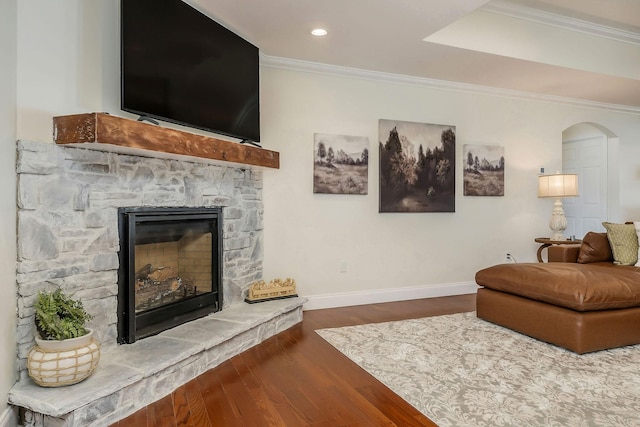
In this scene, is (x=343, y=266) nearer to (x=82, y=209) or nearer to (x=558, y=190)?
(x=82, y=209)

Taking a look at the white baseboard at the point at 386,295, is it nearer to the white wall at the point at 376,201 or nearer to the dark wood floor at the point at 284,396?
the white wall at the point at 376,201

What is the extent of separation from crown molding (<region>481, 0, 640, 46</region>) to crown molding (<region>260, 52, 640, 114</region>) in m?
0.95

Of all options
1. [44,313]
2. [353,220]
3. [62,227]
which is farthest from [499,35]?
[44,313]

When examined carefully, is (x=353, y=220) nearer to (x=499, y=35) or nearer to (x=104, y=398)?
(x=499, y=35)

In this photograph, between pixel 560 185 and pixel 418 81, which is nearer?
pixel 418 81

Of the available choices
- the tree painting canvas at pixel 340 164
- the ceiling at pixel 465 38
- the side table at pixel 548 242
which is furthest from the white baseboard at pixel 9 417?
the side table at pixel 548 242

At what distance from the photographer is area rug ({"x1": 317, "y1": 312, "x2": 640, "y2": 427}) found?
2.00 metres

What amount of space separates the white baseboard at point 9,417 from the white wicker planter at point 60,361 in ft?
0.47

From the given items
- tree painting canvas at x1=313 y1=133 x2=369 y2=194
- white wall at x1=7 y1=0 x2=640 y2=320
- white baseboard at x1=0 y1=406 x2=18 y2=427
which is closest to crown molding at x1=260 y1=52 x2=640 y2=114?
white wall at x1=7 y1=0 x2=640 y2=320

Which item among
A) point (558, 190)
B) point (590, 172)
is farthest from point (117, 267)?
point (590, 172)

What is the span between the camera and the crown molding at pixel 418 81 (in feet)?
12.9

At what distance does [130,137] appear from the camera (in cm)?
217

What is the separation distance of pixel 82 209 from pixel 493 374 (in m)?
2.58

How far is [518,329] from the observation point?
3225 mm
